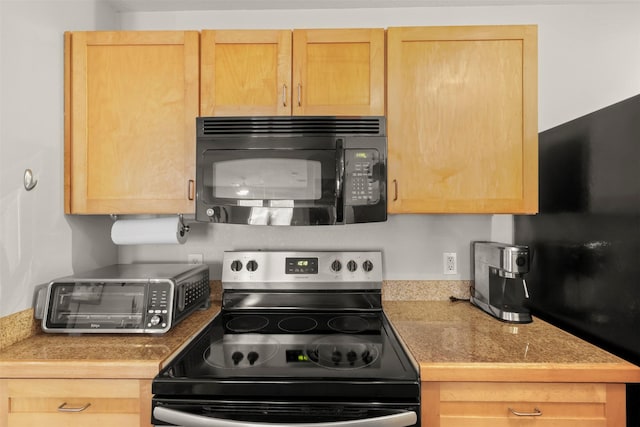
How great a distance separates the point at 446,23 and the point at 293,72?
3.06 feet

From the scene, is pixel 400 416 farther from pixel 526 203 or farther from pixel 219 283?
pixel 219 283

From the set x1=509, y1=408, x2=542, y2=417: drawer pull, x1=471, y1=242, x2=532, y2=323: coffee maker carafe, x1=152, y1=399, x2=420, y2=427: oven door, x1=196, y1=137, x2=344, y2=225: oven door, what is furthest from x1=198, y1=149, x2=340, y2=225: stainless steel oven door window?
x1=509, y1=408, x2=542, y2=417: drawer pull

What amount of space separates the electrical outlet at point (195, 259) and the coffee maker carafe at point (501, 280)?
4.66 ft

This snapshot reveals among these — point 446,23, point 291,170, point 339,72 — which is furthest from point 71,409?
point 446,23

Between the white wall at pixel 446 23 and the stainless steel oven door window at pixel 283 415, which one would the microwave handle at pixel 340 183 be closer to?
the white wall at pixel 446 23

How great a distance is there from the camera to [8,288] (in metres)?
1.22

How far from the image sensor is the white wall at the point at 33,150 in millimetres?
1222

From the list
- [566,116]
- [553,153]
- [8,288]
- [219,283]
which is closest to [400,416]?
[219,283]

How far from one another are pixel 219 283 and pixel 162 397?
2.64 ft

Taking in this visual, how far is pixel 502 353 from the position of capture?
3.69ft

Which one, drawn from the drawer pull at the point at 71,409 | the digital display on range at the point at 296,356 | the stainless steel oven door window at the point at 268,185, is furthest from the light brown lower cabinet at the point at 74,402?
the stainless steel oven door window at the point at 268,185

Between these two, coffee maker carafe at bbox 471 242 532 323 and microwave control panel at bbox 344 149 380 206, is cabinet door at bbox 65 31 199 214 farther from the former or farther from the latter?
coffee maker carafe at bbox 471 242 532 323

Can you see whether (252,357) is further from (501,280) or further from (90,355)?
(501,280)

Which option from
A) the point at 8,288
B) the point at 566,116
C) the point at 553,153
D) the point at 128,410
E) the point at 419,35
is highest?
the point at 419,35
